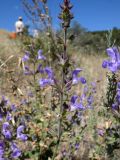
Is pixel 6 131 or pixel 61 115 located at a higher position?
pixel 61 115

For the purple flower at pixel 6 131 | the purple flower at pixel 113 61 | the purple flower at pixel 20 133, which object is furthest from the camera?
the purple flower at pixel 20 133

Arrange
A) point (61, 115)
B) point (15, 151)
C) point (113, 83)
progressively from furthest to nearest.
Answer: point (15, 151) → point (61, 115) → point (113, 83)

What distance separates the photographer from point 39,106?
123 inches

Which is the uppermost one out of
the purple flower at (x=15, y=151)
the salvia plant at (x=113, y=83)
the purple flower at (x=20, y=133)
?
the salvia plant at (x=113, y=83)

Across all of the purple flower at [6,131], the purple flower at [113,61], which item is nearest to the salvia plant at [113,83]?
the purple flower at [113,61]

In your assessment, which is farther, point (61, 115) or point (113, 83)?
point (61, 115)

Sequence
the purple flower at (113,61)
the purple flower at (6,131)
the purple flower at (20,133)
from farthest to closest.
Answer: the purple flower at (20,133), the purple flower at (6,131), the purple flower at (113,61)

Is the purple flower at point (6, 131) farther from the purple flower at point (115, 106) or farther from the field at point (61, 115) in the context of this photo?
the purple flower at point (115, 106)

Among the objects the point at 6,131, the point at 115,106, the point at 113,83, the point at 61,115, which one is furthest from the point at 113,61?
the point at 6,131

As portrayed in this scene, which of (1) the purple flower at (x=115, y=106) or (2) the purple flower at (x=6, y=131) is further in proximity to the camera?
(2) the purple flower at (x=6, y=131)

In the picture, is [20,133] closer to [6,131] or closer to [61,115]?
[6,131]

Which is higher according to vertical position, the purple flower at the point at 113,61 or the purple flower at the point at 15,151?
the purple flower at the point at 113,61

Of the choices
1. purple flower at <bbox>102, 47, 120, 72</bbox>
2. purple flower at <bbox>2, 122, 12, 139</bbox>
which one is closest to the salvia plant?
purple flower at <bbox>102, 47, 120, 72</bbox>

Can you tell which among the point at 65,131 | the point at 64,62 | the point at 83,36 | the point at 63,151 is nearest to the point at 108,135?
the point at 65,131
